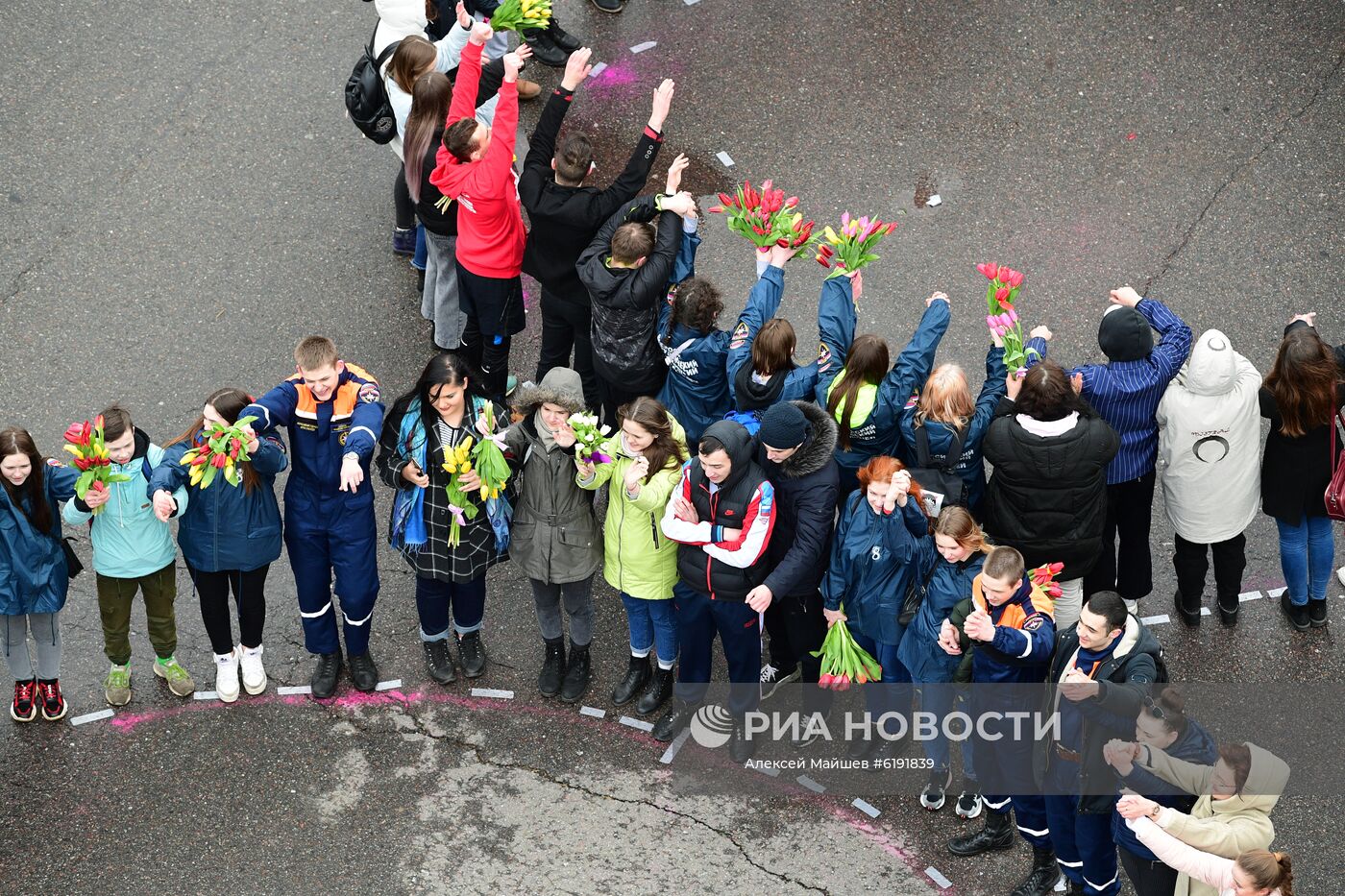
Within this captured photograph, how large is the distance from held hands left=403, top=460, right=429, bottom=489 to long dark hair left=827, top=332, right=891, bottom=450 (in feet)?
6.33

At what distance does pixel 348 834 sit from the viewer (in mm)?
7219

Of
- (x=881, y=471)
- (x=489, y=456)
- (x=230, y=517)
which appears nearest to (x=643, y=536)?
(x=489, y=456)

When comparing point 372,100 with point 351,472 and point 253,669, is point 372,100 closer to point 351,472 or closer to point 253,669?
point 351,472

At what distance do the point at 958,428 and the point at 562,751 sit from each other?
2.47m

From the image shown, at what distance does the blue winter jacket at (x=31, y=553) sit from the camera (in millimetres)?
7191

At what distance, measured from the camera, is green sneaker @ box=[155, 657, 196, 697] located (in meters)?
7.84

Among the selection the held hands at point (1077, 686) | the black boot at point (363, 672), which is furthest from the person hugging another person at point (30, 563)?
the held hands at point (1077, 686)

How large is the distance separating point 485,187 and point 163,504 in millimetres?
2482

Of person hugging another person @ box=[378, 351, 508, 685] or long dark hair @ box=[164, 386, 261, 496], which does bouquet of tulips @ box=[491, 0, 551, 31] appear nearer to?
person hugging another person @ box=[378, 351, 508, 685]

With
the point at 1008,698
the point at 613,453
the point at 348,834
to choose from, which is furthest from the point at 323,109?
the point at 1008,698

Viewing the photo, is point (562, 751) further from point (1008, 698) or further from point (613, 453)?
point (1008, 698)

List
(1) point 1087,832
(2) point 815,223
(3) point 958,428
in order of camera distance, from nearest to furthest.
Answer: (1) point 1087,832, (3) point 958,428, (2) point 815,223

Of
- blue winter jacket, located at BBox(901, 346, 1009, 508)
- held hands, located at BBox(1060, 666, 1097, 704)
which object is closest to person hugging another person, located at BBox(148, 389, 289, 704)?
blue winter jacket, located at BBox(901, 346, 1009, 508)

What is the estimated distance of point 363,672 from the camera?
7926 millimetres
